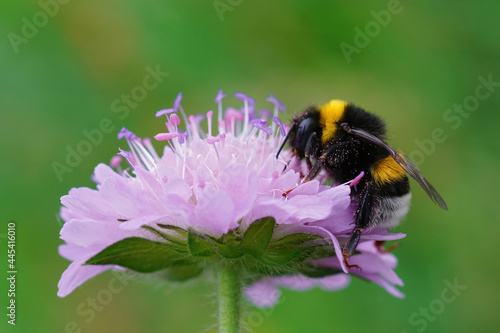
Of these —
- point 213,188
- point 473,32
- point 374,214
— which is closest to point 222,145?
point 213,188

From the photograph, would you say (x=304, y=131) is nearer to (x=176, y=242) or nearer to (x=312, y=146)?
(x=312, y=146)

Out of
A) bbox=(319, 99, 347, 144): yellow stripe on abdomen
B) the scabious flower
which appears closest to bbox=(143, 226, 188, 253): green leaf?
the scabious flower

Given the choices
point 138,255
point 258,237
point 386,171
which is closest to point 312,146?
point 386,171

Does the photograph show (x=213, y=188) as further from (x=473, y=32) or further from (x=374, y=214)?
(x=473, y=32)

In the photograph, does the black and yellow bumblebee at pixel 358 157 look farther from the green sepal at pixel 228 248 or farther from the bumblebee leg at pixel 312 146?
the green sepal at pixel 228 248

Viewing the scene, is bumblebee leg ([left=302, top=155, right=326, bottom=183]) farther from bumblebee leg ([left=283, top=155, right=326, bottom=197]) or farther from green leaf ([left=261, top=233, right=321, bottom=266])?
green leaf ([left=261, top=233, right=321, bottom=266])

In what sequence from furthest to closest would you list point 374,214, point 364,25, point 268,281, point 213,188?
point 364,25
point 268,281
point 374,214
point 213,188

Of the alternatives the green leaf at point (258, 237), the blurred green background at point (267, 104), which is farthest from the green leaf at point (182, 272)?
the blurred green background at point (267, 104)
